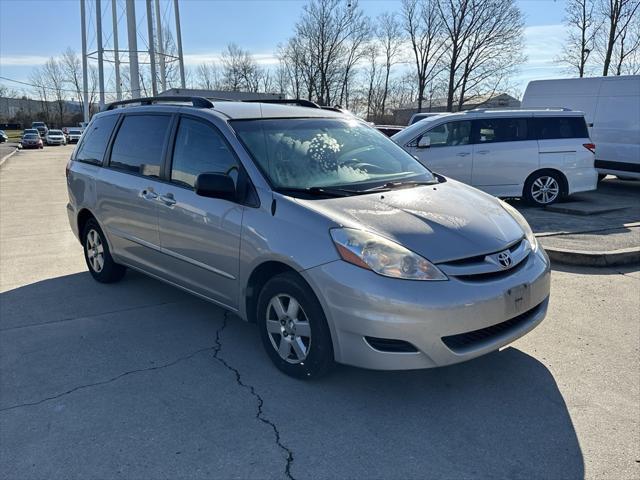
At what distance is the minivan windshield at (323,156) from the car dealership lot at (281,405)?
1367 millimetres

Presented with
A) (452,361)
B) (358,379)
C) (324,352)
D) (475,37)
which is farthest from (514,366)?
(475,37)

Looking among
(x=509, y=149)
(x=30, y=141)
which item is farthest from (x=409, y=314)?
(x=30, y=141)

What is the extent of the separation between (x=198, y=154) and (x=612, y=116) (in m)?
11.2

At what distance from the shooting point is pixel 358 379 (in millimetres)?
3475

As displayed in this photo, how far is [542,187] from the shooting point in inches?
392

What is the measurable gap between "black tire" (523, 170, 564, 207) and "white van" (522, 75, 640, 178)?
2849 mm

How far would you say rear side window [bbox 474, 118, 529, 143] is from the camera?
32.2ft

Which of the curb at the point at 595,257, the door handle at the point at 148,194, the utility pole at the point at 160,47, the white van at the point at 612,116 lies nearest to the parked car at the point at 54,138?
the utility pole at the point at 160,47

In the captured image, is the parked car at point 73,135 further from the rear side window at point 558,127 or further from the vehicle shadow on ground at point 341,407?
the vehicle shadow on ground at point 341,407

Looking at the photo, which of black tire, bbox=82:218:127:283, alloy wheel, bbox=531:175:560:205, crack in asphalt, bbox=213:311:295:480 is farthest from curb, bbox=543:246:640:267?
black tire, bbox=82:218:127:283

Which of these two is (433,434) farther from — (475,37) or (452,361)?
(475,37)

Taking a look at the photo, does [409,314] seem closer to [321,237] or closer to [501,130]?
[321,237]

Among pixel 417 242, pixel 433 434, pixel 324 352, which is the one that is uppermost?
pixel 417 242

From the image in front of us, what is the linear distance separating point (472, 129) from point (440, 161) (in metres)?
0.89
